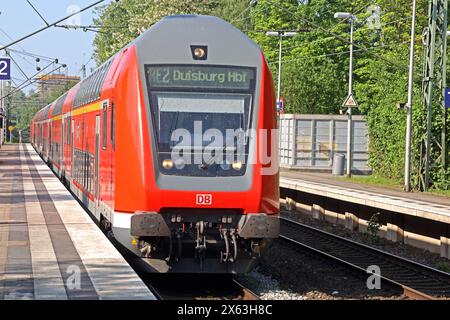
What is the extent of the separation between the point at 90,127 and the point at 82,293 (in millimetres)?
6963

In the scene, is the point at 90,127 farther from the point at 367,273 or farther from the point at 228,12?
the point at 228,12

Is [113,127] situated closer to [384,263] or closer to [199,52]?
[199,52]

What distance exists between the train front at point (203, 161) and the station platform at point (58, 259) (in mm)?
762

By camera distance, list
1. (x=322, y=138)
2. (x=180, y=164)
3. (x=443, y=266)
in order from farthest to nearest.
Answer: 1. (x=322, y=138)
2. (x=443, y=266)
3. (x=180, y=164)

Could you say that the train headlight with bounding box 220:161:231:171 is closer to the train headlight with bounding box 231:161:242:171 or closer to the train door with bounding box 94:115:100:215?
the train headlight with bounding box 231:161:242:171

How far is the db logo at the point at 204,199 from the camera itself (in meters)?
10.6

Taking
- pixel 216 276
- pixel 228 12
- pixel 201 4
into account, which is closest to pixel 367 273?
pixel 216 276

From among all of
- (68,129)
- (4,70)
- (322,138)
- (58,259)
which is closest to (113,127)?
(58,259)

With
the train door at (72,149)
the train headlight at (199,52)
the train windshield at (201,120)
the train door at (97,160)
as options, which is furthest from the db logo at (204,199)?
the train door at (72,149)

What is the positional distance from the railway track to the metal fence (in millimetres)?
16546

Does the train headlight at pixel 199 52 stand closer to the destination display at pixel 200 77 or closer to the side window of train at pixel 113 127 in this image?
the destination display at pixel 200 77

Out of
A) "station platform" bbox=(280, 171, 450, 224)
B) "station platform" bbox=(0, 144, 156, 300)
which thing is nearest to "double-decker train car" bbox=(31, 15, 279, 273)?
"station platform" bbox=(0, 144, 156, 300)

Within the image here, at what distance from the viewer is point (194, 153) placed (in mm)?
10820

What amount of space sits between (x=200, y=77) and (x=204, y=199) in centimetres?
168
